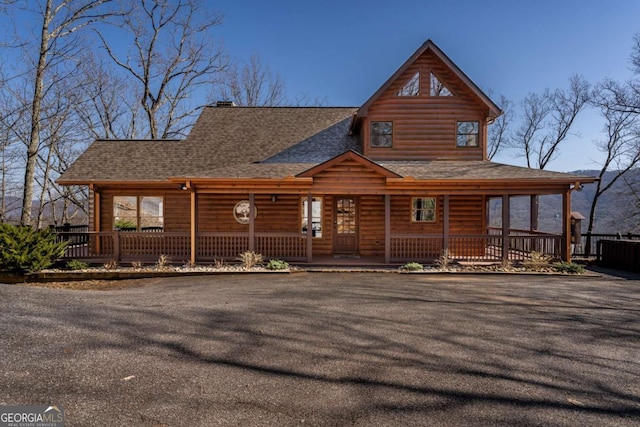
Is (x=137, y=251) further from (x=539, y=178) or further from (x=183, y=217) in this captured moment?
(x=539, y=178)

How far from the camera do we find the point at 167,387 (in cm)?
390

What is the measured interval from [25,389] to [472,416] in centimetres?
479

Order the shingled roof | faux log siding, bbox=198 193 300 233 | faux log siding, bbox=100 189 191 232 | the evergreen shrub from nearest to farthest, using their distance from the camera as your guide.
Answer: the evergreen shrub → the shingled roof → faux log siding, bbox=100 189 191 232 → faux log siding, bbox=198 193 300 233

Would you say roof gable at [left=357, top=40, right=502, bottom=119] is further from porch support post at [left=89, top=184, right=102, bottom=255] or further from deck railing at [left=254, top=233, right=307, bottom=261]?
porch support post at [left=89, top=184, right=102, bottom=255]

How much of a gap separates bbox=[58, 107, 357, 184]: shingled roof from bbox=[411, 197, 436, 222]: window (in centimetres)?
399

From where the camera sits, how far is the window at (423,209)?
1474cm

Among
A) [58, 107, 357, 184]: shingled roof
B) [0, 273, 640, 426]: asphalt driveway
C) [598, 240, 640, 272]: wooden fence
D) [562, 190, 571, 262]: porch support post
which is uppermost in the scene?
[58, 107, 357, 184]: shingled roof

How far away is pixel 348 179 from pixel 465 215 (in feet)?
19.2

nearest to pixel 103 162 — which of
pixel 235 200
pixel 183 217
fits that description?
pixel 183 217

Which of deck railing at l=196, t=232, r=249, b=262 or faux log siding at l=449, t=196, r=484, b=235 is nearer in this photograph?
deck railing at l=196, t=232, r=249, b=262

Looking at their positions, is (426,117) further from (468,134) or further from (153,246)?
(153,246)

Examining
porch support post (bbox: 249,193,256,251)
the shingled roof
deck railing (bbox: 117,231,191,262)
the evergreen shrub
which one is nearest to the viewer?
the evergreen shrub

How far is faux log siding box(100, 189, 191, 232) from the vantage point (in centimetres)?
1469

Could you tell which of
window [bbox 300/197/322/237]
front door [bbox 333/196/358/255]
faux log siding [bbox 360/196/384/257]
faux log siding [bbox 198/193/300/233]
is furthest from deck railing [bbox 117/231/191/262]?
faux log siding [bbox 360/196/384/257]
